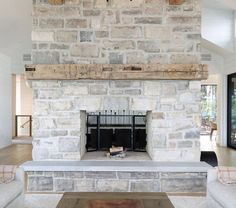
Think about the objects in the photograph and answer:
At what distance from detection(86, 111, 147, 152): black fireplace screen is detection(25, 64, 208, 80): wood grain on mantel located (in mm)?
1098

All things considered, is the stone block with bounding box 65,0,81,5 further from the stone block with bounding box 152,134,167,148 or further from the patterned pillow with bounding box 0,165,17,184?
the patterned pillow with bounding box 0,165,17,184

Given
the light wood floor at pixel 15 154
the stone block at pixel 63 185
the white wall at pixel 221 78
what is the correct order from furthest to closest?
the white wall at pixel 221 78, the light wood floor at pixel 15 154, the stone block at pixel 63 185

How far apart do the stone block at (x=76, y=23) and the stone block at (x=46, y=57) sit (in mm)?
466

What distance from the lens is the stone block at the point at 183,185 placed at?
4449mm

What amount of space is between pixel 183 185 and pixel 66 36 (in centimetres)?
286

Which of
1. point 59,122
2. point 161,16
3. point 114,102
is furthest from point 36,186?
point 161,16

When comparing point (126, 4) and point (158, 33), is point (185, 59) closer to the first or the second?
point (158, 33)

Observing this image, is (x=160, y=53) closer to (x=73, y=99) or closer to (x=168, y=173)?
(x=73, y=99)

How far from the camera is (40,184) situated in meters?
4.46

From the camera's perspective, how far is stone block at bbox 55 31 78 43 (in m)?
4.76

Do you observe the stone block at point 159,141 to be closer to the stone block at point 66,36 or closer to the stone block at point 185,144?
the stone block at point 185,144

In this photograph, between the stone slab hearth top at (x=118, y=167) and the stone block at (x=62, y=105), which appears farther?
the stone block at (x=62, y=105)

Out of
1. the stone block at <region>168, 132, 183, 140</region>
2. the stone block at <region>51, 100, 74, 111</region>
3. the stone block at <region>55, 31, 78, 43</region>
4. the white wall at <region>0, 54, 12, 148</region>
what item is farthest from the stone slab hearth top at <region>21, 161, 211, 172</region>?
the white wall at <region>0, 54, 12, 148</region>

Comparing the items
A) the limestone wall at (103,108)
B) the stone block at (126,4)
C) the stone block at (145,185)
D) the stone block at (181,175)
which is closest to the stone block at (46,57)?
the limestone wall at (103,108)
